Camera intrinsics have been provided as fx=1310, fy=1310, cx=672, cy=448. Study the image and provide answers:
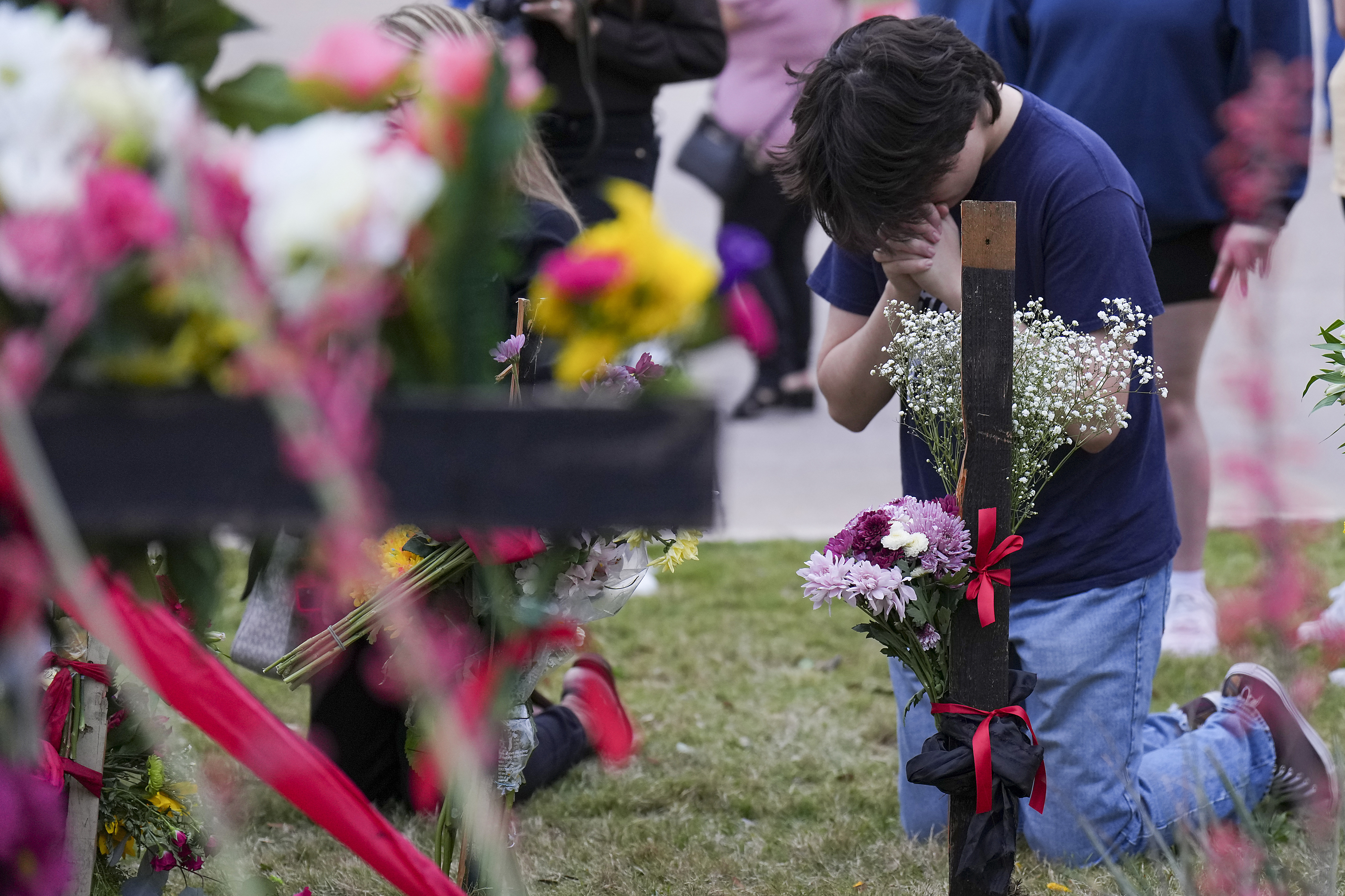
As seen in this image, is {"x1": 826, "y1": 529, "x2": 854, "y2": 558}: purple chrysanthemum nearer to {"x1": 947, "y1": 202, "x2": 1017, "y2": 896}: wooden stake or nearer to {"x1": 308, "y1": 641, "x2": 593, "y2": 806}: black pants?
{"x1": 947, "y1": 202, "x2": 1017, "y2": 896}: wooden stake

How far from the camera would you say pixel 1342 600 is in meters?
2.71

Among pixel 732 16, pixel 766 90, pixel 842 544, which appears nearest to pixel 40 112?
pixel 842 544

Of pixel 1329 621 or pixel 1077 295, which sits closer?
pixel 1329 621

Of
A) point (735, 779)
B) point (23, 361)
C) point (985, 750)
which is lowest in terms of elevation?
point (735, 779)

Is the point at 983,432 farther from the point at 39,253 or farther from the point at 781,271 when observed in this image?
the point at 781,271

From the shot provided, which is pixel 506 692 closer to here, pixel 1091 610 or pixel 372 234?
pixel 1091 610

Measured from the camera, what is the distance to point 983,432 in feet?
5.34

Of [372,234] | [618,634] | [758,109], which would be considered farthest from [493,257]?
[758,109]

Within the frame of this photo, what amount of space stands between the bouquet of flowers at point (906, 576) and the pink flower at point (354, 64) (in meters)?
1.06

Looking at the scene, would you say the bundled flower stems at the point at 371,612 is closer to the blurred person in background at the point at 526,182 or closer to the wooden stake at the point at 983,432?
the blurred person in background at the point at 526,182

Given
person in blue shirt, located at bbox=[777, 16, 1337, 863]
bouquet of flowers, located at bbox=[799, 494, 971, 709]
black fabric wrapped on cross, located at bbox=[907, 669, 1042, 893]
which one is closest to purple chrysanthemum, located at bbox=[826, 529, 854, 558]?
bouquet of flowers, located at bbox=[799, 494, 971, 709]

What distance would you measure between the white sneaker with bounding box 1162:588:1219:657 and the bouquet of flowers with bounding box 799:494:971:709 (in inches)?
60.9

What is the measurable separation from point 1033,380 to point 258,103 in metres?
1.13

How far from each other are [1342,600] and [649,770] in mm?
1473
